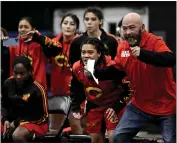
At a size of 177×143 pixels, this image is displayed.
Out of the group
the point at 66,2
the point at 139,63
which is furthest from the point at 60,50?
the point at 66,2

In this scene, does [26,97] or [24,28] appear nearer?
[26,97]


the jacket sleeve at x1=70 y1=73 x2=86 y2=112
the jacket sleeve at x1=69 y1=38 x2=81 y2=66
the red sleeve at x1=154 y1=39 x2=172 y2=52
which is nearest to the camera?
the red sleeve at x1=154 y1=39 x2=172 y2=52

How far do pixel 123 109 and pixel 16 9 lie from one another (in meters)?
7.09

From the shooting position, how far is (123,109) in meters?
6.50

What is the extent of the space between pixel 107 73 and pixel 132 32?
58cm

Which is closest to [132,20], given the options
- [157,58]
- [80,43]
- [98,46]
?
[157,58]

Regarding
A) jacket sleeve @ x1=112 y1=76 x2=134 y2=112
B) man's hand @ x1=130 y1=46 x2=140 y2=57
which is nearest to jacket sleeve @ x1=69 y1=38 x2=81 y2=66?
jacket sleeve @ x1=112 y1=76 x2=134 y2=112

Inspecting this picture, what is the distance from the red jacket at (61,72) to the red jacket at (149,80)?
1879mm

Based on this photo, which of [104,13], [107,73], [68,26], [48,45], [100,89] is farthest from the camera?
[104,13]

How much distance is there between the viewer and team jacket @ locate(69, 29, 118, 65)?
7168 millimetres

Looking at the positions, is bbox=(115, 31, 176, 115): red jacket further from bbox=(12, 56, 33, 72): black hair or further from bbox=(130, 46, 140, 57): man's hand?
bbox=(12, 56, 33, 72): black hair

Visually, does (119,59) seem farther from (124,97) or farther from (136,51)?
(124,97)

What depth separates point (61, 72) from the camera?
7.87 meters

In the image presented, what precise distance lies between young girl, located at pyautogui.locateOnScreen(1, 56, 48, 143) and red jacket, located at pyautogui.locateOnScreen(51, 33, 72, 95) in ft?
2.57
